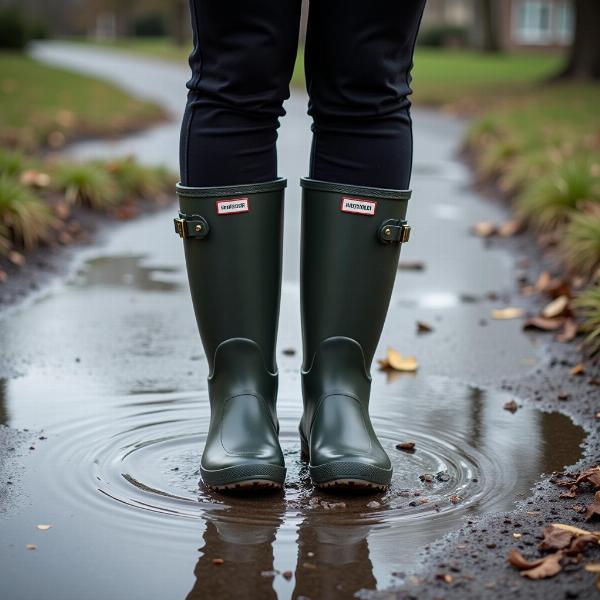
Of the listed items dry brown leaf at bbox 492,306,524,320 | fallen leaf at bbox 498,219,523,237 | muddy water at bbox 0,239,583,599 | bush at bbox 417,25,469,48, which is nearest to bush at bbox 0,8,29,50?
fallen leaf at bbox 498,219,523,237

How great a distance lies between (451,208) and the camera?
6.04 m

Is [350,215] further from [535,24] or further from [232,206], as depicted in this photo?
[535,24]

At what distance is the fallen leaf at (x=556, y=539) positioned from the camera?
67.1 inches

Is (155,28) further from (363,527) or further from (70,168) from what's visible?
(363,527)

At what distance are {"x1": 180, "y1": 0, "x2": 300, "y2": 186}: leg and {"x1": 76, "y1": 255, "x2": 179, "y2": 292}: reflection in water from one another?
74.7 inches

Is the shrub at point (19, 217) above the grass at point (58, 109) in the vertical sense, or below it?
above

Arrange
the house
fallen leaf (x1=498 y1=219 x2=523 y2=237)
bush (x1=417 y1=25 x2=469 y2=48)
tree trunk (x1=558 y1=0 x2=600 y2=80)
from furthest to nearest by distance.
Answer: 1. the house
2. bush (x1=417 y1=25 x2=469 y2=48)
3. tree trunk (x1=558 y1=0 x2=600 y2=80)
4. fallen leaf (x1=498 y1=219 x2=523 y2=237)

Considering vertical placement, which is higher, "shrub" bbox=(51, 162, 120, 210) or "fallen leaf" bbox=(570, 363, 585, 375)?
"fallen leaf" bbox=(570, 363, 585, 375)

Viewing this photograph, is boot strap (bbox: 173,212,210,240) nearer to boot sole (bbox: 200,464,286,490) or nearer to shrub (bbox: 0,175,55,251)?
boot sole (bbox: 200,464,286,490)

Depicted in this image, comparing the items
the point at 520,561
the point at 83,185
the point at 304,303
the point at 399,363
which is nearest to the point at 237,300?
the point at 304,303

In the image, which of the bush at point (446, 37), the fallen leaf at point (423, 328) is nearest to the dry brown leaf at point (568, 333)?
the fallen leaf at point (423, 328)

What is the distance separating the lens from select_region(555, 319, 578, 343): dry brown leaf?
3.25m

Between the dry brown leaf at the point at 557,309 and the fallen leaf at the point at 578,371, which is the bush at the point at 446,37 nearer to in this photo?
the dry brown leaf at the point at 557,309

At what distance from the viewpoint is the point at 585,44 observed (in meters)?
15.1
